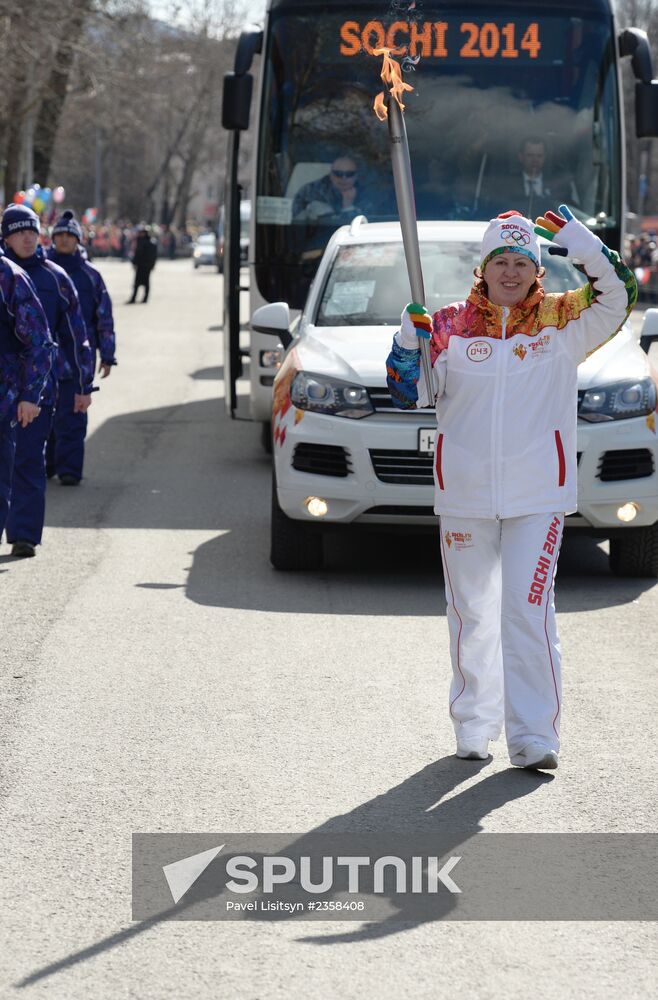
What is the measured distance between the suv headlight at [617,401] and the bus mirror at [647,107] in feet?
13.5

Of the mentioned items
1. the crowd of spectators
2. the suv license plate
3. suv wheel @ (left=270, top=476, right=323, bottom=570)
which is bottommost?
the crowd of spectators

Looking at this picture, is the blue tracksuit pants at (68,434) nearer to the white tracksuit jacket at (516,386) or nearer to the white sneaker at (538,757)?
the white tracksuit jacket at (516,386)

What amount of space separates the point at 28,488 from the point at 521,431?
4612mm

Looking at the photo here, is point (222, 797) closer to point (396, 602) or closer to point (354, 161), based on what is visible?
point (396, 602)

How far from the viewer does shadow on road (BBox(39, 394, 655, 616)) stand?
28.9 ft

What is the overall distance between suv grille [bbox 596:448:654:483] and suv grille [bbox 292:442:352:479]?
1.22m

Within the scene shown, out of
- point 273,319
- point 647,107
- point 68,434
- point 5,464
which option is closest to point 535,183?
point 647,107

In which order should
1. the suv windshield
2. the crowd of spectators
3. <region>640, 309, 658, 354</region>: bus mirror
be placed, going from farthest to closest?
the crowd of spectators
the suv windshield
<region>640, 309, 658, 354</region>: bus mirror

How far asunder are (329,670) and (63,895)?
275 cm

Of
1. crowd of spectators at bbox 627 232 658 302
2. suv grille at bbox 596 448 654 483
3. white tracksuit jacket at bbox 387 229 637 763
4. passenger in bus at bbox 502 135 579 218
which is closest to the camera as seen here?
white tracksuit jacket at bbox 387 229 637 763

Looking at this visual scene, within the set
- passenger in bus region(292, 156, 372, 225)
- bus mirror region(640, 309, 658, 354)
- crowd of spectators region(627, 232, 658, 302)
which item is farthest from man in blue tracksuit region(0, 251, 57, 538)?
crowd of spectators region(627, 232, 658, 302)

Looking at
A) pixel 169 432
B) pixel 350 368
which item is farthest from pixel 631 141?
pixel 350 368

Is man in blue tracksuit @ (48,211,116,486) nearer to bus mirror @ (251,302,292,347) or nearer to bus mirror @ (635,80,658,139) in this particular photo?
bus mirror @ (251,302,292,347)

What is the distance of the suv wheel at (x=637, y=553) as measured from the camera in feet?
30.6
